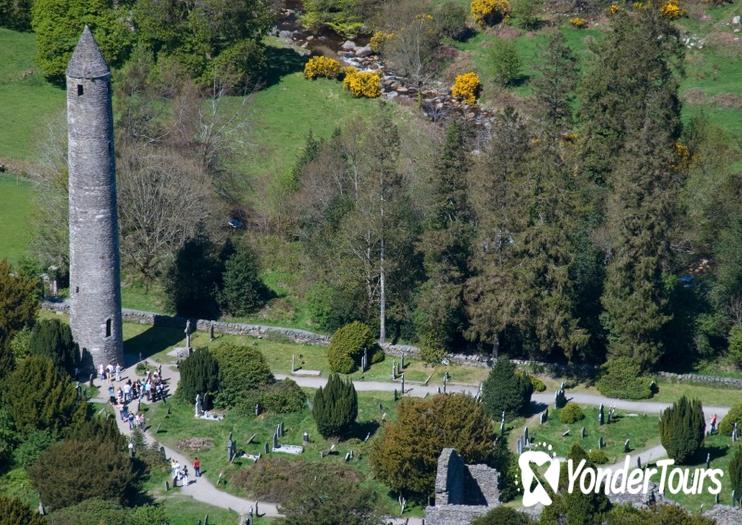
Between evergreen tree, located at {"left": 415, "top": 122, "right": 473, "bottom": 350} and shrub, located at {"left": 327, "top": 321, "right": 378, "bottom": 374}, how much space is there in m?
2.76

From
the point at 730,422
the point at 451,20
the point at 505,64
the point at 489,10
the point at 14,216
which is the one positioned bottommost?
the point at 730,422

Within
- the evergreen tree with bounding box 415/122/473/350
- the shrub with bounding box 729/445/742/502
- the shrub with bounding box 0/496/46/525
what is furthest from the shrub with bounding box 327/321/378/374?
the shrub with bounding box 0/496/46/525

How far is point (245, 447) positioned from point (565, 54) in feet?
120

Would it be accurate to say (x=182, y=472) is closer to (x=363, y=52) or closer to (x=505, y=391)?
(x=505, y=391)

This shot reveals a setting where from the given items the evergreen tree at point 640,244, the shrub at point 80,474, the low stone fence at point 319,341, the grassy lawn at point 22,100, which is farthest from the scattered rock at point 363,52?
the shrub at point 80,474

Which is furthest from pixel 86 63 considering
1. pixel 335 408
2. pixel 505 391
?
pixel 505 391

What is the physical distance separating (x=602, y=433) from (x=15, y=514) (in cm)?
2737

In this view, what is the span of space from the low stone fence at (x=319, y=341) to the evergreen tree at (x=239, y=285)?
4.89 feet

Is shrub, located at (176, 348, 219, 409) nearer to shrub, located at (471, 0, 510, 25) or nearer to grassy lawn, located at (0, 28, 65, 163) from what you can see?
grassy lawn, located at (0, 28, 65, 163)

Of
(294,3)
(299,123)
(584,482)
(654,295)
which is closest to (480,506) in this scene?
(584,482)

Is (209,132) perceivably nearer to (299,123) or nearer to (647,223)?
(299,123)

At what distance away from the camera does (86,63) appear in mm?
91562

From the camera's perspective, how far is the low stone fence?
9388cm

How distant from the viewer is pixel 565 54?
370 feet
